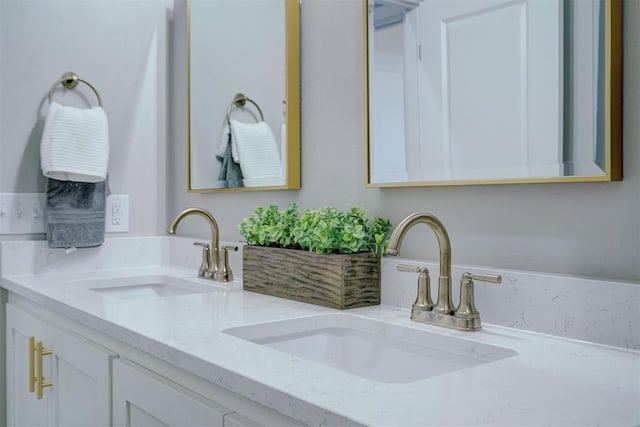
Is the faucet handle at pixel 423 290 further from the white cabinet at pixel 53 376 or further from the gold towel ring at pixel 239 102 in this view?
the gold towel ring at pixel 239 102

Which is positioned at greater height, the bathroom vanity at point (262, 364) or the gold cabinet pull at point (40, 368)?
the bathroom vanity at point (262, 364)

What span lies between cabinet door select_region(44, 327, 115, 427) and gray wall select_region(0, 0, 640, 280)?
64cm

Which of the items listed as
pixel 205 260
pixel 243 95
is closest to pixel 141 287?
pixel 205 260

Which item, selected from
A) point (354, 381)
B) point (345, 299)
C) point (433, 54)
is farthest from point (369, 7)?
point (354, 381)

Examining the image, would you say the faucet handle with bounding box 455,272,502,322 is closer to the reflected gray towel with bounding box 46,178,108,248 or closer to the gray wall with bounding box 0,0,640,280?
the gray wall with bounding box 0,0,640,280

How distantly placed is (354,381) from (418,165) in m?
0.63

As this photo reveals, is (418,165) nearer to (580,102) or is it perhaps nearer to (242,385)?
(580,102)

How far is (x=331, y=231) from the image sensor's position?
4.20 ft

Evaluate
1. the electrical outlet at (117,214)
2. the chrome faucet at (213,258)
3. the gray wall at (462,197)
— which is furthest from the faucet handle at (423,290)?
the electrical outlet at (117,214)

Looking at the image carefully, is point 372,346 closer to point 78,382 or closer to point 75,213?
point 78,382

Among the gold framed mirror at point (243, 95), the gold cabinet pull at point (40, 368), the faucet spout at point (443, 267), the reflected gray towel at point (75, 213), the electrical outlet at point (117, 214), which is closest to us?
the faucet spout at point (443, 267)

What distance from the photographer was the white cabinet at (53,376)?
4.11 feet

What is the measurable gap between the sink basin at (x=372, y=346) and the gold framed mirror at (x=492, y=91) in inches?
12.3

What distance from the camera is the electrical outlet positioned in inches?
81.0
